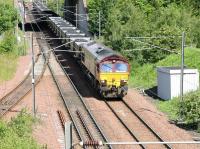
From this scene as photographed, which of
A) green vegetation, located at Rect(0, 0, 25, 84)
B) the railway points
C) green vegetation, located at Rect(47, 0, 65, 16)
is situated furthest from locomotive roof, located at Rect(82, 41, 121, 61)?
green vegetation, located at Rect(47, 0, 65, 16)

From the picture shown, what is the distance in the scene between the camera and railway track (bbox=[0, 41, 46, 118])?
Answer: 36.3 metres

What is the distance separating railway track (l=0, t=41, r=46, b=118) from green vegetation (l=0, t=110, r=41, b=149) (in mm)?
3813

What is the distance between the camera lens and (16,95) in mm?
41188

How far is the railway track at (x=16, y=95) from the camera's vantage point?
119 ft

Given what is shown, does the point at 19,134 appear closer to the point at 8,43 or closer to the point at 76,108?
the point at 76,108

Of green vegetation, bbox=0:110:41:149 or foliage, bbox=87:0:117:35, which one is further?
foliage, bbox=87:0:117:35

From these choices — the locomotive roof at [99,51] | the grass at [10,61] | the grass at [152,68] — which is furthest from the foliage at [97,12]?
the locomotive roof at [99,51]

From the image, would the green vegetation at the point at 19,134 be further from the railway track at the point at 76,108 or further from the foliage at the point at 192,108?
the foliage at the point at 192,108

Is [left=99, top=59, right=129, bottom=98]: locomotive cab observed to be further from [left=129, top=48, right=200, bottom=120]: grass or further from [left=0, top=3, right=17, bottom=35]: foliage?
[left=0, top=3, right=17, bottom=35]: foliage

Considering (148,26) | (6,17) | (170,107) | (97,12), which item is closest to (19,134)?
(170,107)

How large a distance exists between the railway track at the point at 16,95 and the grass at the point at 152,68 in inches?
356

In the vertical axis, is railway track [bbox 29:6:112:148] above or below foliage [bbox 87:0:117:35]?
below

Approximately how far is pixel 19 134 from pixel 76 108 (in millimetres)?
10112

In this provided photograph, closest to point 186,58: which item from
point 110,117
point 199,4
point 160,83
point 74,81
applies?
point 160,83
